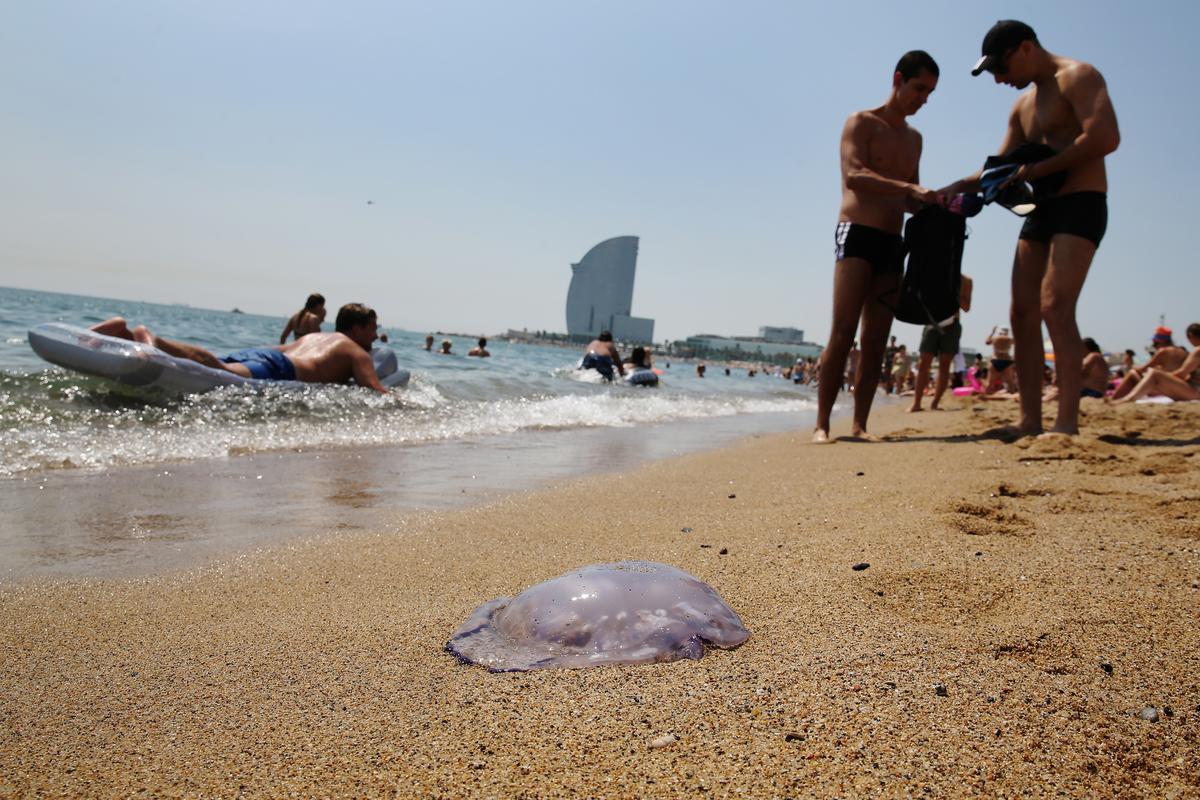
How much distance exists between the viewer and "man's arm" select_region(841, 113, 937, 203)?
13.5ft

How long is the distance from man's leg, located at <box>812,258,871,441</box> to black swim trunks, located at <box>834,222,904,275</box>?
53mm

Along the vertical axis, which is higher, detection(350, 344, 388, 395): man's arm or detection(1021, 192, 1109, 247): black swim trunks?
detection(1021, 192, 1109, 247): black swim trunks

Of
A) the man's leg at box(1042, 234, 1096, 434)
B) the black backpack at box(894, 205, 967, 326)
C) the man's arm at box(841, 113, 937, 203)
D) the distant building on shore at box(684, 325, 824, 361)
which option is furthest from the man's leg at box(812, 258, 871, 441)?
the distant building on shore at box(684, 325, 824, 361)

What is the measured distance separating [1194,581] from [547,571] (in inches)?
57.3

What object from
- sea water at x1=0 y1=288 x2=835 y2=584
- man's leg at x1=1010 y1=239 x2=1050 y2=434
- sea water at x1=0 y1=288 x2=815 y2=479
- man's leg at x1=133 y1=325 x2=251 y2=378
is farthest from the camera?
man's leg at x1=133 y1=325 x2=251 y2=378

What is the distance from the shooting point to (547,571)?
6.49 feet

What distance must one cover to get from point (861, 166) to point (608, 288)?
93.5m

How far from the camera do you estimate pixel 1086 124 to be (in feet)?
11.5

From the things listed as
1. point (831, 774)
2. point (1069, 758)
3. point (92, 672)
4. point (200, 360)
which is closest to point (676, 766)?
point (831, 774)

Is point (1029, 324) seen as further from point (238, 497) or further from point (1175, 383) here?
point (1175, 383)

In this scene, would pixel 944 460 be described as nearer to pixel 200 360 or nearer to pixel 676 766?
pixel 676 766

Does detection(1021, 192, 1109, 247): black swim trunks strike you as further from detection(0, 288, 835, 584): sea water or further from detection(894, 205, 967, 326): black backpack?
detection(0, 288, 835, 584): sea water

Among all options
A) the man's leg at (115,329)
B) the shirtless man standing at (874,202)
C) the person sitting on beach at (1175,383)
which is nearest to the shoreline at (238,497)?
the shirtless man standing at (874,202)

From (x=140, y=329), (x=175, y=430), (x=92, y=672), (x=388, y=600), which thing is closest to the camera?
(x=92, y=672)
